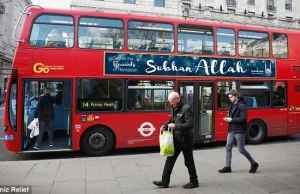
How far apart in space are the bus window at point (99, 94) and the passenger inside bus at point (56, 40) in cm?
109

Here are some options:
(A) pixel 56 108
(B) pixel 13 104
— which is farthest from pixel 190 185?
(A) pixel 56 108

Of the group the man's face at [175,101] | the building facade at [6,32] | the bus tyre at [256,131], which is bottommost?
the bus tyre at [256,131]

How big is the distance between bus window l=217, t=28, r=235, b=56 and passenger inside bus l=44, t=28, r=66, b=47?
15.8 ft

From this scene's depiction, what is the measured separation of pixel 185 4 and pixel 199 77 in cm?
3288

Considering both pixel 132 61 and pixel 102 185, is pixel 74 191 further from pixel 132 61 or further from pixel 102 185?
pixel 132 61

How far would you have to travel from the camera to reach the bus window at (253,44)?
30.5 ft

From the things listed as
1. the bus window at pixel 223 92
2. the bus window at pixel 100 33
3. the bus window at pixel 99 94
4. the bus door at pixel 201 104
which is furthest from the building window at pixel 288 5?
the bus window at pixel 99 94

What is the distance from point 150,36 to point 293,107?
6016 mm

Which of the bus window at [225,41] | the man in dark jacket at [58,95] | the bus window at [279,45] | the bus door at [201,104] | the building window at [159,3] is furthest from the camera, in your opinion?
the building window at [159,3]

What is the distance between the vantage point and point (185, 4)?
38.9m

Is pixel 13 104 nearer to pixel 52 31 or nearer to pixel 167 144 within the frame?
pixel 52 31

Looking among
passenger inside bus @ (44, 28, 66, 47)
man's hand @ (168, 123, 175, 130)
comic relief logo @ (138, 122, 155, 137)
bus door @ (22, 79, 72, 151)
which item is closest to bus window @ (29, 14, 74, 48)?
passenger inside bus @ (44, 28, 66, 47)

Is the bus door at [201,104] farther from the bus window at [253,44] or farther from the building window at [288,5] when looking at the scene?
the building window at [288,5]

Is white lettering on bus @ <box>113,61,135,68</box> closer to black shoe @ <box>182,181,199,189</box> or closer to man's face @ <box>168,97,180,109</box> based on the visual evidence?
man's face @ <box>168,97,180,109</box>
